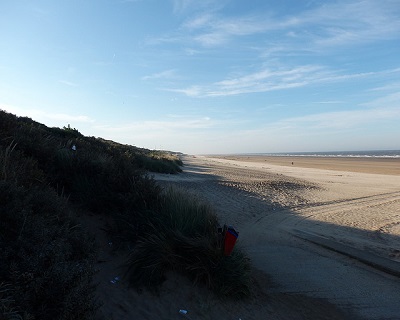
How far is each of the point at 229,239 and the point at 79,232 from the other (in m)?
2.13

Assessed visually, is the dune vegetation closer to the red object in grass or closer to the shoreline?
the red object in grass

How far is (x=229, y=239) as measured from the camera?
5.09 meters

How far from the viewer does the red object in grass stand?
5.06 m

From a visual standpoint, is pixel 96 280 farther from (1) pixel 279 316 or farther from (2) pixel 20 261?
(1) pixel 279 316

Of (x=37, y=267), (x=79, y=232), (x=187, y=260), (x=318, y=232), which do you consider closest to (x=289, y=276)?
(x=187, y=260)

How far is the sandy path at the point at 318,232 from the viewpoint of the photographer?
5.65 meters

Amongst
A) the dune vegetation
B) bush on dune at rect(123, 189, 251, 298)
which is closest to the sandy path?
bush on dune at rect(123, 189, 251, 298)

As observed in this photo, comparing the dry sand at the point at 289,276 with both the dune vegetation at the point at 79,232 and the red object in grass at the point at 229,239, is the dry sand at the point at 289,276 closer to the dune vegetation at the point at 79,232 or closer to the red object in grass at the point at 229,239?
the dune vegetation at the point at 79,232

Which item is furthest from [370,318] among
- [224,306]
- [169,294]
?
[169,294]

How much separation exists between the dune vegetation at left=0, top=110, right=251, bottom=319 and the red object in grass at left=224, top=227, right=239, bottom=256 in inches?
4.4

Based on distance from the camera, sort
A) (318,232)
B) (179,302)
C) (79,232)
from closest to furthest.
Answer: (179,302), (79,232), (318,232)

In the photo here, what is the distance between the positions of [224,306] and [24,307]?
2.63 metres

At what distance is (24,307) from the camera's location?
9.58ft

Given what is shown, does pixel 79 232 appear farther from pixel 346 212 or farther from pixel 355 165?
pixel 355 165
